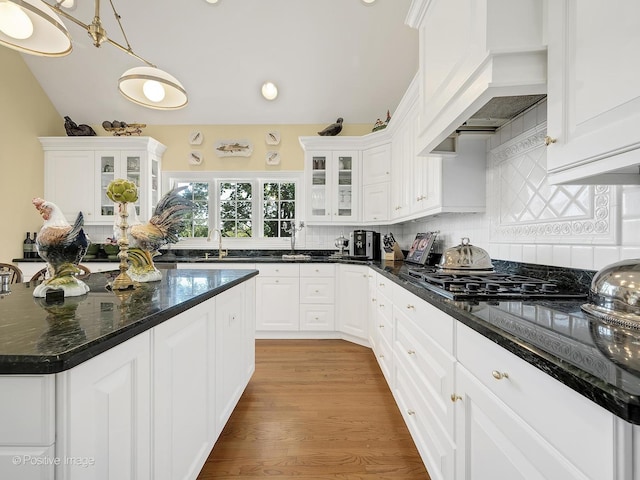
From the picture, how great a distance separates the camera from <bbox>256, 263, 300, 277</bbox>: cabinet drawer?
11.7ft

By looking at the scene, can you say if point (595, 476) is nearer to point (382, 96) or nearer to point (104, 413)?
point (104, 413)

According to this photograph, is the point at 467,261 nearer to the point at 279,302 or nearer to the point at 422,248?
the point at 422,248

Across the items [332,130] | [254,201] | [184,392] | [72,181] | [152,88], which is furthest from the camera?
[254,201]

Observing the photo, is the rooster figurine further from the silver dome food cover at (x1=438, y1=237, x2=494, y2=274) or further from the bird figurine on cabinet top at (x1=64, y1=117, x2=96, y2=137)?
the bird figurine on cabinet top at (x1=64, y1=117, x2=96, y2=137)

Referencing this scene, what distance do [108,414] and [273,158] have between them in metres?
3.79

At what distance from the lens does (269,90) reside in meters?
3.78

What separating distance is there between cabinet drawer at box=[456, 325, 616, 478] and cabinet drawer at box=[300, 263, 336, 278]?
266 cm

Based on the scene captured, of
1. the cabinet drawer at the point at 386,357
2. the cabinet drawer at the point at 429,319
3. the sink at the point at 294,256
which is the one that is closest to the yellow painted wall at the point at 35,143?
the sink at the point at 294,256

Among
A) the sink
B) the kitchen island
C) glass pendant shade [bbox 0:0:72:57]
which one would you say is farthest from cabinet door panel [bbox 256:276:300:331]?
glass pendant shade [bbox 0:0:72:57]

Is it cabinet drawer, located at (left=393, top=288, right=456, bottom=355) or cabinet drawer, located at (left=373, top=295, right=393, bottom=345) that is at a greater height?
cabinet drawer, located at (left=393, top=288, right=456, bottom=355)

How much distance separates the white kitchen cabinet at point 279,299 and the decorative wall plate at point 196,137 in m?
2.09

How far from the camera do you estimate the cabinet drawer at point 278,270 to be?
357 centimetres

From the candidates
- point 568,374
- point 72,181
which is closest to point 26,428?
point 568,374

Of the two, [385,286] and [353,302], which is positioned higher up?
[385,286]
